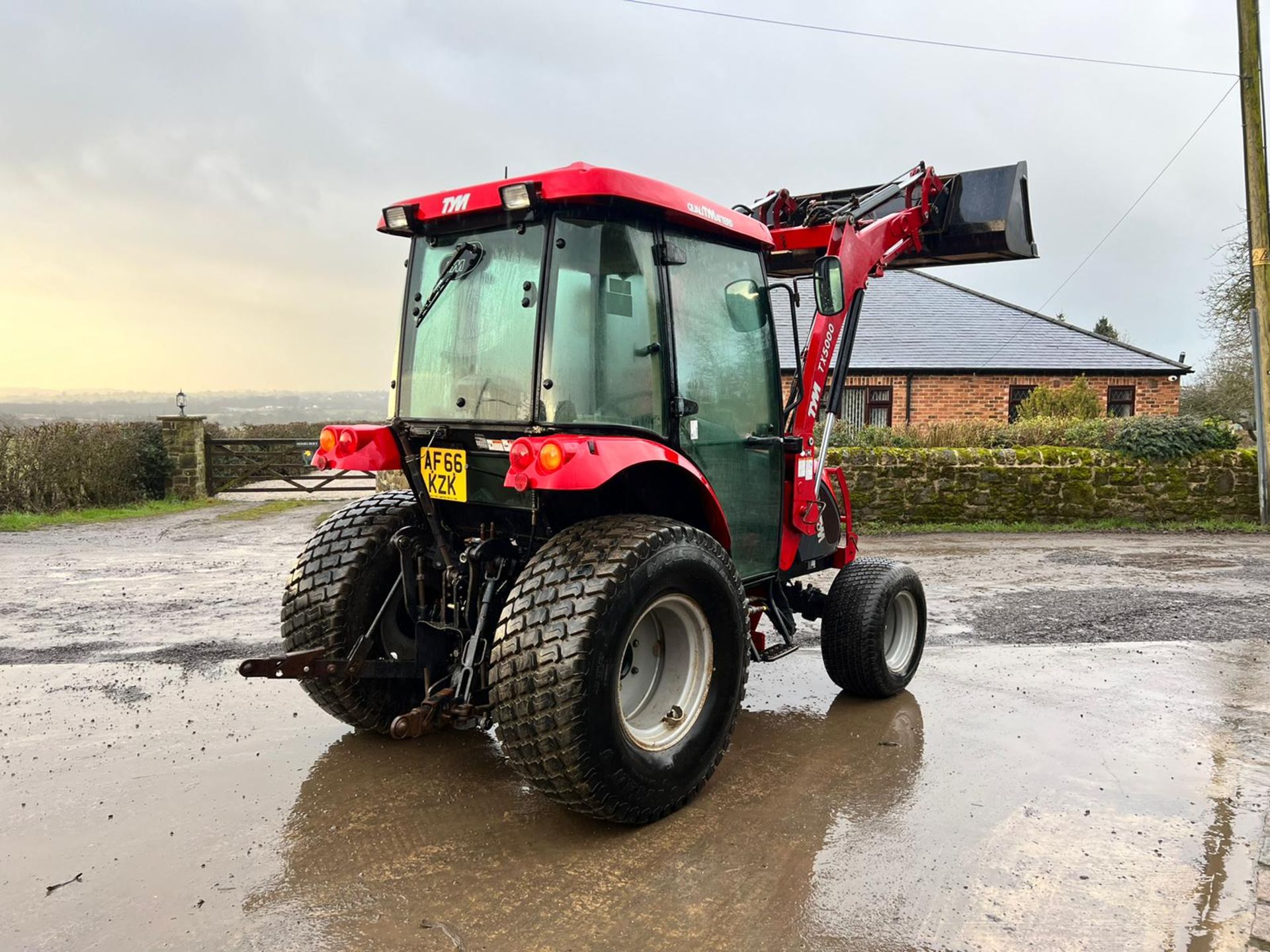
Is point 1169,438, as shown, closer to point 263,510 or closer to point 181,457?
point 263,510

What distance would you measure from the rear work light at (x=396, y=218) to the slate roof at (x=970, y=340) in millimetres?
16005

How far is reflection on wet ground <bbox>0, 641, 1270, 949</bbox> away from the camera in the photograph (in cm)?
285

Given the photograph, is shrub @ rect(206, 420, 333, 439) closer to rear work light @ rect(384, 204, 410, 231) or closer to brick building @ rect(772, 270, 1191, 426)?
brick building @ rect(772, 270, 1191, 426)

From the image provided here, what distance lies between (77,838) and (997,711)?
432 centimetres

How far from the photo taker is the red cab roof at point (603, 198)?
349cm

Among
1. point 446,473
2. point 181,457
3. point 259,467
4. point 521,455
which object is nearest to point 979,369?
point 259,467

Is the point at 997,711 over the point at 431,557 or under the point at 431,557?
under

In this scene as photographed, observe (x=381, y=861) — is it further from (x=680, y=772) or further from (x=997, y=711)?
(x=997, y=711)

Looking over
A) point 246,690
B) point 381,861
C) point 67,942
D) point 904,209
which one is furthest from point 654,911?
point 904,209

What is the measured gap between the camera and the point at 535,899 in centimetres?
299

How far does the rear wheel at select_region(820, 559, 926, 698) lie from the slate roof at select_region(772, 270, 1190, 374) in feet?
48.6

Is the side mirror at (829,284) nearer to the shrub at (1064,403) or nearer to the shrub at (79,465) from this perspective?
the shrub at (1064,403)

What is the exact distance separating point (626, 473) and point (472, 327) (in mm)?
912

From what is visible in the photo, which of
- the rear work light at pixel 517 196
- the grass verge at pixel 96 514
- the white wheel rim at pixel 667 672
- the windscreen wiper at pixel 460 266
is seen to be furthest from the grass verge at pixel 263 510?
the rear work light at pixel 517 196
